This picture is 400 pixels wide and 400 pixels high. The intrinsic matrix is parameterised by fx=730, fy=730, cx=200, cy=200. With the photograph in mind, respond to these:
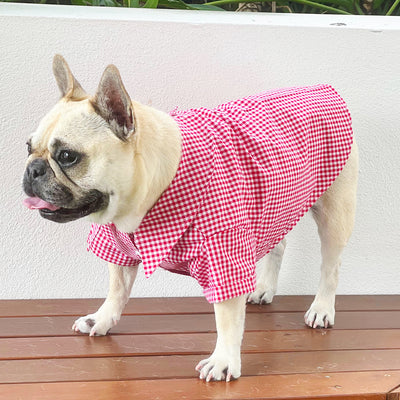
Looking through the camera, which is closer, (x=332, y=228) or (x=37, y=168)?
(x=37, y=168)

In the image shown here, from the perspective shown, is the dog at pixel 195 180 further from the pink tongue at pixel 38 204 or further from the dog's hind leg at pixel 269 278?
the dog's hind leg at pixel 269 278

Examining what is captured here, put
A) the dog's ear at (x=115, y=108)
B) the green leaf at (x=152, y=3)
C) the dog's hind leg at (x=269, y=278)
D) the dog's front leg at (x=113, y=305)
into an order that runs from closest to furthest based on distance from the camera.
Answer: the dog's ear at (x=115, y=108) → the dog's front leg at (x=113, y=305) → the dog's hind leg at (x=269, y=278) → the green leaf at (x=152, y=3)

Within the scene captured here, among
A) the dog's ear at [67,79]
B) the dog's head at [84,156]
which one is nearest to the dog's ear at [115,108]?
the dog's head at [84,156]

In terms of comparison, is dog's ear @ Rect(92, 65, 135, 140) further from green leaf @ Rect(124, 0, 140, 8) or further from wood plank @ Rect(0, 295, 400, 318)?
green leaf @ Rect(124, 0, 140, 8)

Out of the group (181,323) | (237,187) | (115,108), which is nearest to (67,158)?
(115,108)

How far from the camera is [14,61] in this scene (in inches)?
75.8

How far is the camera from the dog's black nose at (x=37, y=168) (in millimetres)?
1416

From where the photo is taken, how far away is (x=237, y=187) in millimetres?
1554

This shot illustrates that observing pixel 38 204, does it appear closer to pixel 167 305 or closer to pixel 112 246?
pixel 112 246

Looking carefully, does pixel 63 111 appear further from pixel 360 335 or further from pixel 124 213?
pixel 360 335

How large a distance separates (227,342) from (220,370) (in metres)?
0.06

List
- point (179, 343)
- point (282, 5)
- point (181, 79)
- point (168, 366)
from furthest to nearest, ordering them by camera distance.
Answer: point (282, 5)
point (181, 79)
point (179, 343)
point (168, 366)

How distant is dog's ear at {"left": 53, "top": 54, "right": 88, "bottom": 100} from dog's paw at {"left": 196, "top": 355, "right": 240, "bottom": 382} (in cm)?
63

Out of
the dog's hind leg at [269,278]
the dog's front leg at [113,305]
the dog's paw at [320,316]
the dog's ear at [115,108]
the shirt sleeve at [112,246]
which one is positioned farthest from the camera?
the dog's hind leg at [269,278]
